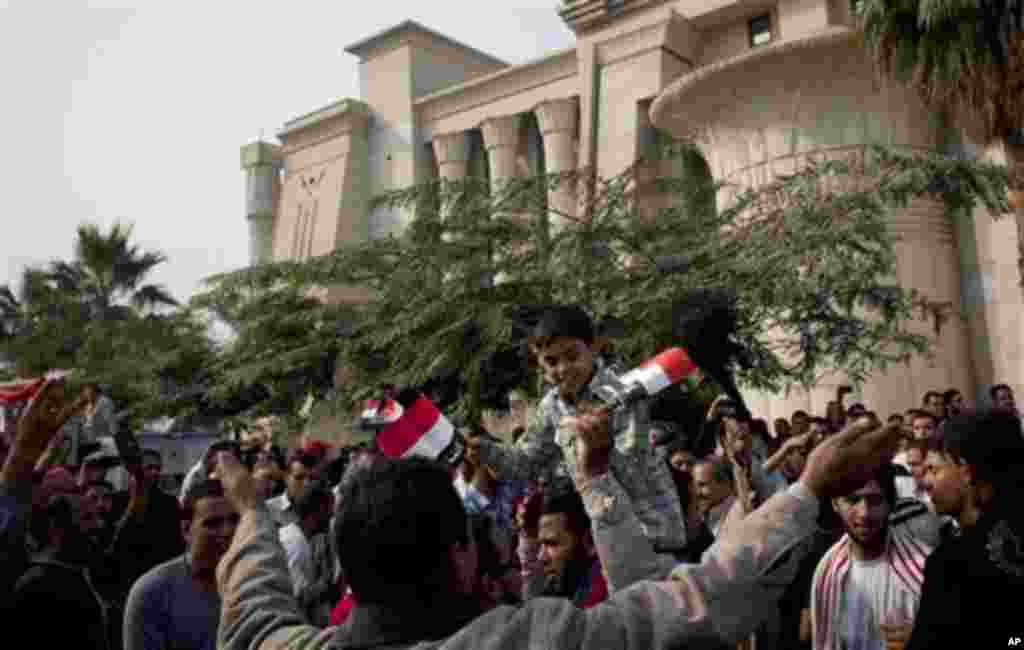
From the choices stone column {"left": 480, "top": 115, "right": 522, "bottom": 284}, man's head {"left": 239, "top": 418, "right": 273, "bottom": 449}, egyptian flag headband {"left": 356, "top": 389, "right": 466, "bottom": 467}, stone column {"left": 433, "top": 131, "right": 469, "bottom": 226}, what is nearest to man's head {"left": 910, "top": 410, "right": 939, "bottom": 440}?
egyptian flag headband {"left": 356, "top": 389, "right": 466, "bottom": 467}

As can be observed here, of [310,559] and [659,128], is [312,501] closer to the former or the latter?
[310,559]

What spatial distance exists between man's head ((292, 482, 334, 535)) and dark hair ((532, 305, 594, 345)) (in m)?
2.87

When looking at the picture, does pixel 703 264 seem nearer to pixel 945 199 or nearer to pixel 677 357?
pixel 945 199

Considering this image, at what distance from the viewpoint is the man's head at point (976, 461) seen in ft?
10.1

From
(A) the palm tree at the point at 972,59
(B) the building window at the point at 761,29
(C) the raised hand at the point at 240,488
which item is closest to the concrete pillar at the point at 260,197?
(B) the building window at the point at 761,29

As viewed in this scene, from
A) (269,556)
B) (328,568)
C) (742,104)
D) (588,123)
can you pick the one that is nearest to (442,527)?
(269,556)

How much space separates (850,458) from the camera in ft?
5.57

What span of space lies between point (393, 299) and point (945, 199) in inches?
294

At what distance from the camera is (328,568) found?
5.15 m

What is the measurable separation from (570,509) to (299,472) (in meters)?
3.89

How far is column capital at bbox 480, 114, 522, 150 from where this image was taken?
26.8 m

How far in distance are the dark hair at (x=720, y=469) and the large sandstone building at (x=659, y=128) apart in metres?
9.76

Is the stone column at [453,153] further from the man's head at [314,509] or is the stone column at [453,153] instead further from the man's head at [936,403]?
the man's head at [314,509]

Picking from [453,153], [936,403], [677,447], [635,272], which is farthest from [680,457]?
[453,153]
